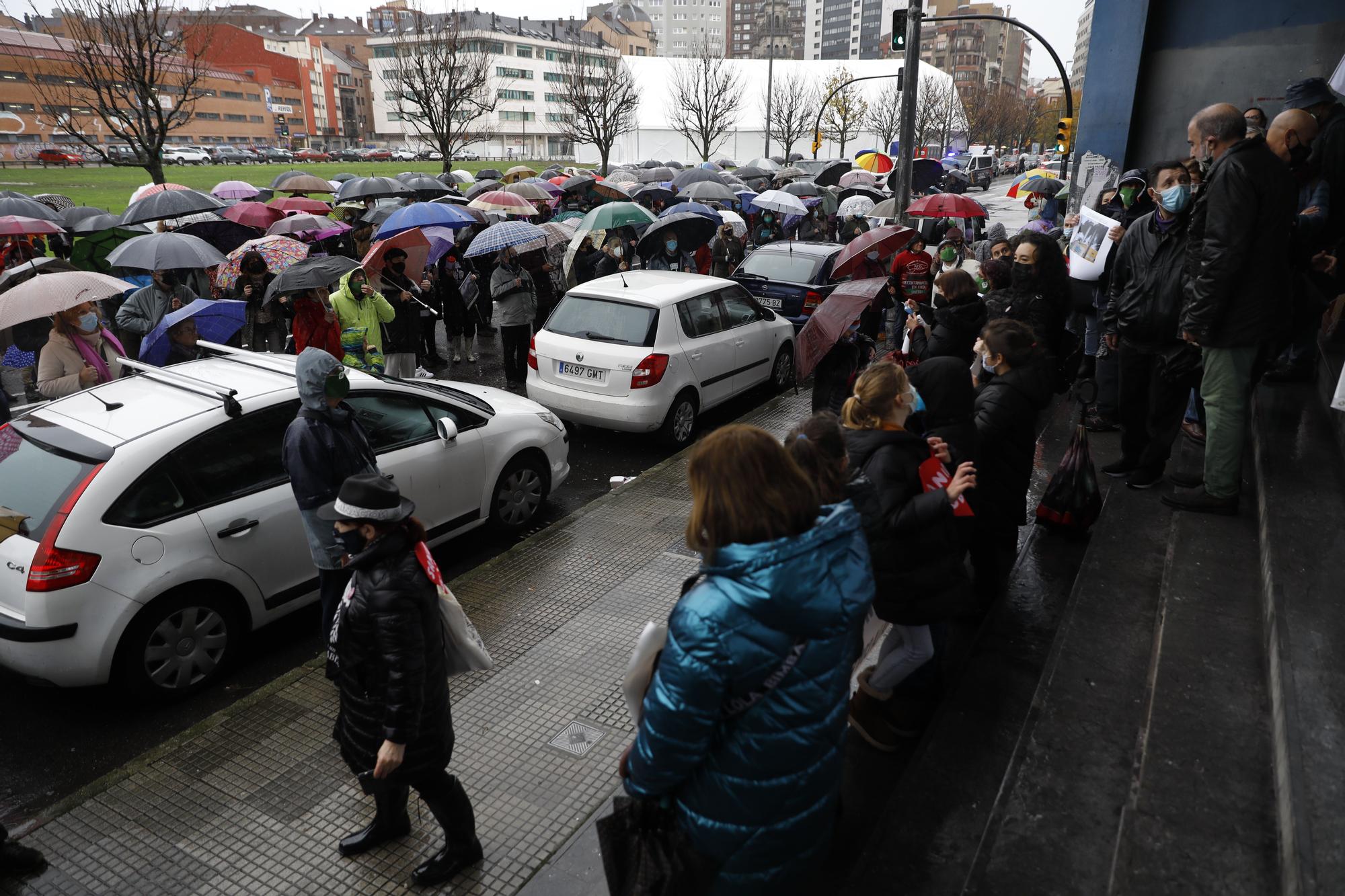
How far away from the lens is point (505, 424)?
22.0 feet

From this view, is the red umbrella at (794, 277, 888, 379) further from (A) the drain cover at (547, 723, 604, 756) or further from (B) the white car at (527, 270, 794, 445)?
(A) the drain cover at (547, 723, 604, 756)

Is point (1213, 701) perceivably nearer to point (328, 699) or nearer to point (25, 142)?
point (328, 699)

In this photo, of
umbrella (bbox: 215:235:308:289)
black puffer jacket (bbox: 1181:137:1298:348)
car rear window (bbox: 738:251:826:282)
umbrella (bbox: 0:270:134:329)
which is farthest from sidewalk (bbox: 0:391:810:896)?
car rear window (bbox: 738:251:826:282)

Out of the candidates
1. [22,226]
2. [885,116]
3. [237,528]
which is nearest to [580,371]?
[237,528]

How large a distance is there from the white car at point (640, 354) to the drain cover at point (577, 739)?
4.58 meters

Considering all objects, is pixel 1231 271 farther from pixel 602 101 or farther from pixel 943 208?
pixel 602 101

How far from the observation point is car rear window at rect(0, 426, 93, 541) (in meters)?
4.37

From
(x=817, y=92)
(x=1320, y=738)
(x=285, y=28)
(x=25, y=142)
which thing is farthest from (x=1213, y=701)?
(x=285, y=28)

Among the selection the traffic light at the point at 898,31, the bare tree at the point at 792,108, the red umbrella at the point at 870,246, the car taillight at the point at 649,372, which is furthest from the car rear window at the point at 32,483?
the bare tree at the point at 792,108

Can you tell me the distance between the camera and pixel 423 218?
11.9 m

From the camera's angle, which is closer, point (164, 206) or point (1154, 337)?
point (1154, 337)

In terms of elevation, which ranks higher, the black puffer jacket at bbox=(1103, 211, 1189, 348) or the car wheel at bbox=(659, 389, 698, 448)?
the black puffer jacket at bbox=(1103, 211, 1189, 348)

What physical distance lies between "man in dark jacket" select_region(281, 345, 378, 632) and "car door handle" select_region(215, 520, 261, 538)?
60 centimetres

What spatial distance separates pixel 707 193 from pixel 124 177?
47.7 meters
